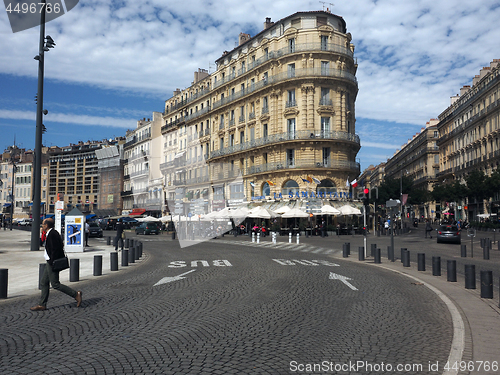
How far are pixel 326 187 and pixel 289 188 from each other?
3737mm

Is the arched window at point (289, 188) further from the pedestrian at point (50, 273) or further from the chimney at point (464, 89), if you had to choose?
the chimney at point (464, 89)

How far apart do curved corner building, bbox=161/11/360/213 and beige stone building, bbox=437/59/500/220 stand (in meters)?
22.3

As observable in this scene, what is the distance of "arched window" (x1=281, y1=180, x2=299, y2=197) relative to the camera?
146ft

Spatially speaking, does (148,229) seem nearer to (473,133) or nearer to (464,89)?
(473,133)

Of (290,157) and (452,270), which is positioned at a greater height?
(290,157)

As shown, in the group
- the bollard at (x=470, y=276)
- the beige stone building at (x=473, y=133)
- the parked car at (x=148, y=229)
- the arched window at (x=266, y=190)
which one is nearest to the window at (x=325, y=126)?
the arched window at (x=266, y=190)

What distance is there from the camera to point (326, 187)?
44.3 metres

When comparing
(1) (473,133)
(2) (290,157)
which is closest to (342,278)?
(2) (290,157)

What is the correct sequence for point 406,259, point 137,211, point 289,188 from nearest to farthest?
point 406,259 → point 289,188 → point 137,211

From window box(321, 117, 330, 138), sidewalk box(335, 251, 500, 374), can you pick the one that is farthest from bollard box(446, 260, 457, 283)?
window box(321, 117, 330, 138)

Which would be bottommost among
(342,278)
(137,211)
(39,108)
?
(342,278)

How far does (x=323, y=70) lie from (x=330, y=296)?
38800 millimetres

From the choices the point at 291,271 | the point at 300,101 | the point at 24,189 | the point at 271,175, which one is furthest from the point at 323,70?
the point at 24,189

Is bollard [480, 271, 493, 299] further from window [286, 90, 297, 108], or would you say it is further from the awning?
the awning
